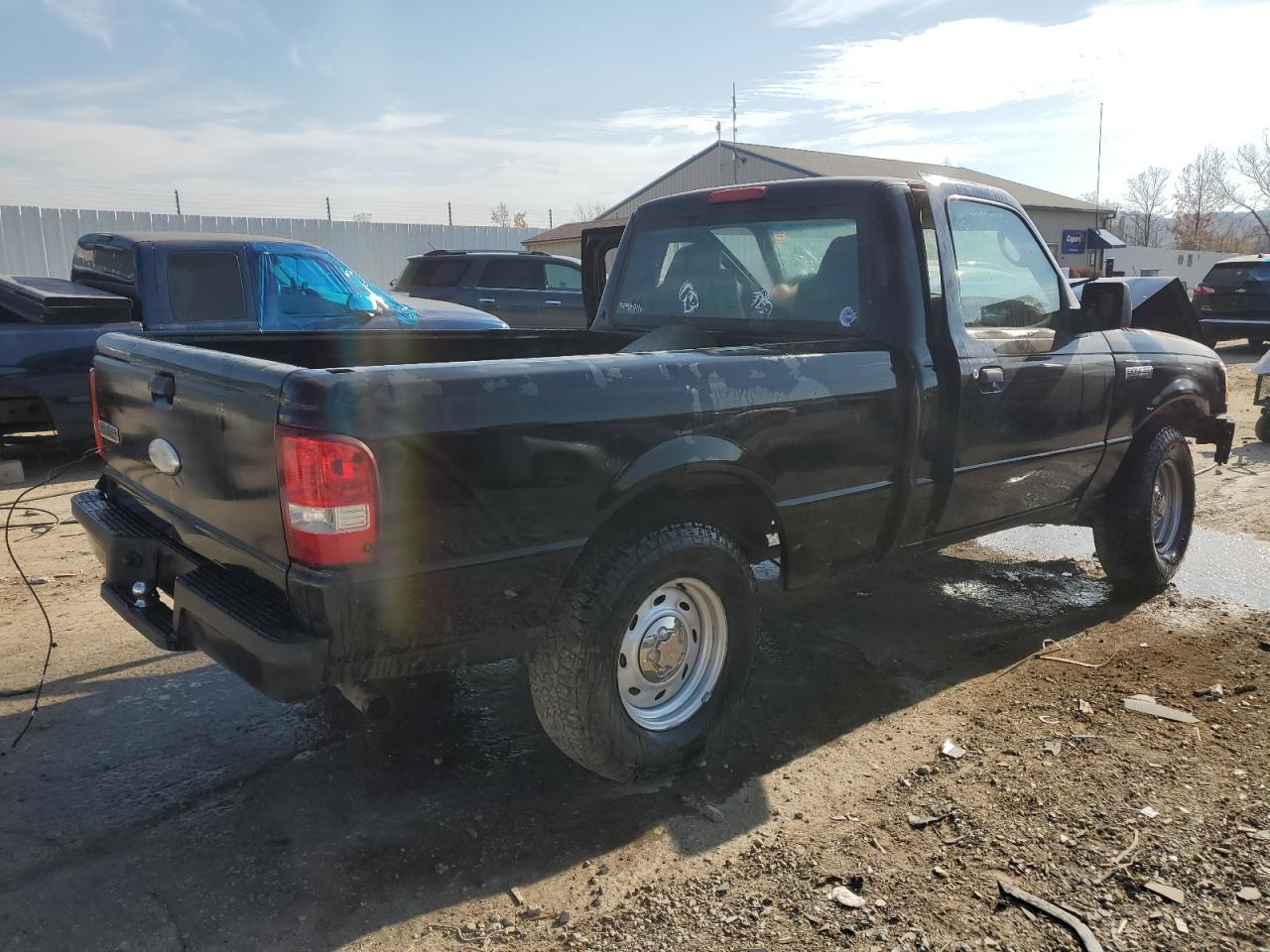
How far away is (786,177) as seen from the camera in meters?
27.2

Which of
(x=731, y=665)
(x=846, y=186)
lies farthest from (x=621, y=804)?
(x=846, y=186)

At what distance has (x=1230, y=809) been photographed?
301 cm

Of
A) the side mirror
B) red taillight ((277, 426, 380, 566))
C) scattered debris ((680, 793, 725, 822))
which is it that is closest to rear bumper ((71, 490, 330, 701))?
red taillight ((277, 426, 380, 566))

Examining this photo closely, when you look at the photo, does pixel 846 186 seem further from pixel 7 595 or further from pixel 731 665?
pixel 7 595

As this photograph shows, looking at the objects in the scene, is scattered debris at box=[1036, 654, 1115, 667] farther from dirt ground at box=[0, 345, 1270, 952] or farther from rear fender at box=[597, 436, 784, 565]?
rear fender at box=[597, 436, 784, 565]

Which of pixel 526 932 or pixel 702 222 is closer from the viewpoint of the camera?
pixel 526 932

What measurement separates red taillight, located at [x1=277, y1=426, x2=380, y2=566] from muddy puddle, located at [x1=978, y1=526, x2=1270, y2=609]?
4631 mm

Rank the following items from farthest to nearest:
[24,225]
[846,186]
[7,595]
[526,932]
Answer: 1. [24,225]
2. [7,595]
3. [846,186]
4. [526,932]

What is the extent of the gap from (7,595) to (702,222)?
4002 mm

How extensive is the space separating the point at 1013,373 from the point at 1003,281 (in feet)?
1.54

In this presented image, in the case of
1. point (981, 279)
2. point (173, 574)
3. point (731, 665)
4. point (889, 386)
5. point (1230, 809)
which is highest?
point (981, 279)

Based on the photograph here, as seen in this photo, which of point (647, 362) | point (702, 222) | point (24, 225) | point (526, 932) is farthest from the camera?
point (24, 225)

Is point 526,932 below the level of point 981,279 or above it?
below

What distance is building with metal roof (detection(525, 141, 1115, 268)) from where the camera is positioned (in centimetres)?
2723
